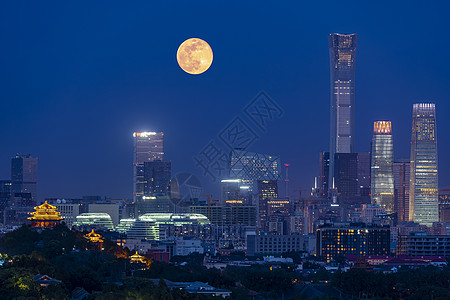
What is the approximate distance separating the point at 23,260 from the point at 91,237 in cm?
4387

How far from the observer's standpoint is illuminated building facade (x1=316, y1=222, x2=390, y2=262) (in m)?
167

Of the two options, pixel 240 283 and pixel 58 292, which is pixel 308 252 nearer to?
pixel 240 283

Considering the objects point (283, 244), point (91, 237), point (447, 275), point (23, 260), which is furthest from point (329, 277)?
point (283, 244)

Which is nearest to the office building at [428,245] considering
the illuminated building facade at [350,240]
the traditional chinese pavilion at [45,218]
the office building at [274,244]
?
the illuminated building facade at [350,240]

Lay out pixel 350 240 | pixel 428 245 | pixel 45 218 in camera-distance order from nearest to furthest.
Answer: pixel 45 218, pixel 428 245, pixel 350 240

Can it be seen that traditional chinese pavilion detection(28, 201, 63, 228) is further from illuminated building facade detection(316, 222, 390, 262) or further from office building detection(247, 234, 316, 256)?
Answer: office building detection(247, 234, 316, 256)

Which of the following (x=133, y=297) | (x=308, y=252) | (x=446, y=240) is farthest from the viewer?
(x=308, y=252)

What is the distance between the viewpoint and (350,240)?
6614 inches

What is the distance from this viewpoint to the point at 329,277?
4301 inches

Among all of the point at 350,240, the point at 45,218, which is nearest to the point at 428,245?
the point at 350,240

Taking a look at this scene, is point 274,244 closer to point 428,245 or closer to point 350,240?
point 350,240

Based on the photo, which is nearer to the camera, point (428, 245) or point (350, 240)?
point (428, 245)

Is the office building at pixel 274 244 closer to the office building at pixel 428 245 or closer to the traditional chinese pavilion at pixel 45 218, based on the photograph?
the office building at pixel 428 245

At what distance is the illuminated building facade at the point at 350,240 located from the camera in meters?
167
